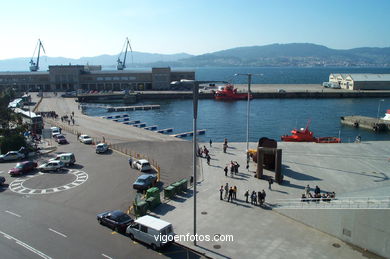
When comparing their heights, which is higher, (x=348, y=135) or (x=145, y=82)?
(x=145, y=82)

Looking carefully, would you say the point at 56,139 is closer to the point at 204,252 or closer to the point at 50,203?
the point at 50,203

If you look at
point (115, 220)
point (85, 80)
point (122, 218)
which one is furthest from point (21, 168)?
point (85, 80)

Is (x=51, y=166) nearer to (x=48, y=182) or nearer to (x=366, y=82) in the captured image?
(x=48, y=182)

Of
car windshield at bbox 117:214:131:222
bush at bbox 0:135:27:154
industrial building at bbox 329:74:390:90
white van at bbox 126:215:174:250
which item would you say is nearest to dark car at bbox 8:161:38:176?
bush at bbox 0:135:27:154

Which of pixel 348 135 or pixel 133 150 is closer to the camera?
pixel 133 150

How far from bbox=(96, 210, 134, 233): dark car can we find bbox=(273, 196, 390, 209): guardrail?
30.4 ft

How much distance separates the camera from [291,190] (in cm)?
2275

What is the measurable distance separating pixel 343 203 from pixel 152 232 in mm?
10001

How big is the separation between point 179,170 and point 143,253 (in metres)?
13.0

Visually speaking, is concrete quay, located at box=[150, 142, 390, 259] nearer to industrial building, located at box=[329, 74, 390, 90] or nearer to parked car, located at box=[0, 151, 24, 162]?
parked car, located at box=[0, 151, 24, 162]

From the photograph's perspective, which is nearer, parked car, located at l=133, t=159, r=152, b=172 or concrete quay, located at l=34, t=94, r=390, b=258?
concrete quay, located at l=34, t=94, r=390, b=258

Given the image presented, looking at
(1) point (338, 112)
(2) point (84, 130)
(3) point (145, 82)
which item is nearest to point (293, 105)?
(1) point (338, 112)

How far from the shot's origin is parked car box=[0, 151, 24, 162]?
3223 cm

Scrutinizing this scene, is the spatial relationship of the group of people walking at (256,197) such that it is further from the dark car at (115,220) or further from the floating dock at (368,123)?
the floating dock at (368,123)
